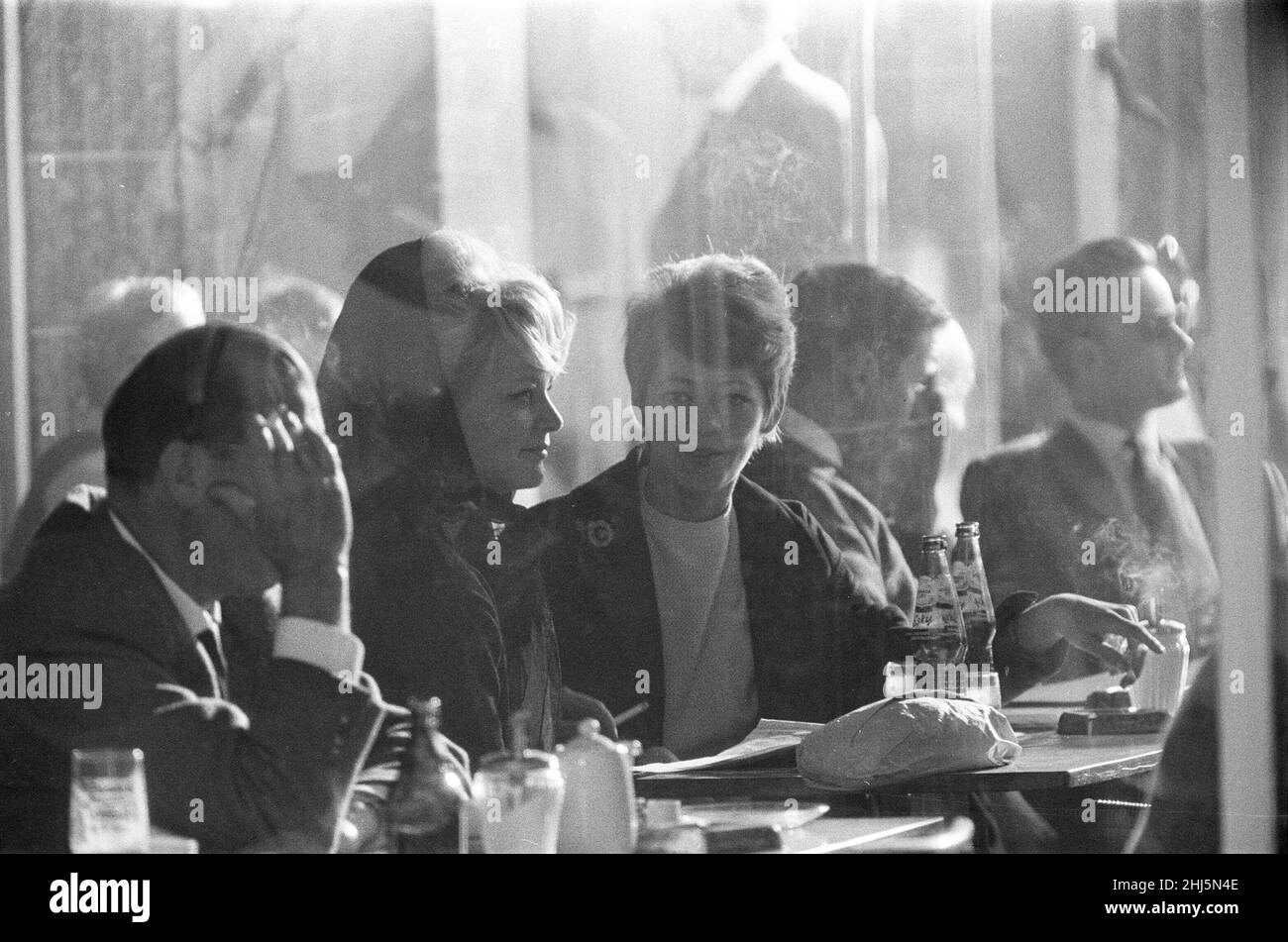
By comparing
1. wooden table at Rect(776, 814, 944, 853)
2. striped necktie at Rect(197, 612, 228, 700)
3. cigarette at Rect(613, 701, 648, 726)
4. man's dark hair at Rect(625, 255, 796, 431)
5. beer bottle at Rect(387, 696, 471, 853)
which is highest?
man's dark hair at Rect(625, 255, 796, 431)

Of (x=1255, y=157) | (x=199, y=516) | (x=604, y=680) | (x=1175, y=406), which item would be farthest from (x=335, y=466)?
(x=1255, y=157)

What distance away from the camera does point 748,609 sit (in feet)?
10.1

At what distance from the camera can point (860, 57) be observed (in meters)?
3.11

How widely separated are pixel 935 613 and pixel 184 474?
1.49 metres

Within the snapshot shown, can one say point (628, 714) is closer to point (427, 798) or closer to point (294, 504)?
point (427, 798)

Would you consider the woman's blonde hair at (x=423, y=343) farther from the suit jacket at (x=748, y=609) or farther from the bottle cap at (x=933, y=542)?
the bottle cap at (x=933, y=542)

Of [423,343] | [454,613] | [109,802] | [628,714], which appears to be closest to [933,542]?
[628,714]

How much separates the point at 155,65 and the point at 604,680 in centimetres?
152

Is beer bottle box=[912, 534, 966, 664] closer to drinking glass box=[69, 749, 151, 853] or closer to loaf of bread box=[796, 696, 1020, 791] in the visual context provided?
loaf of bread box=[796, 696, 1020, 791]

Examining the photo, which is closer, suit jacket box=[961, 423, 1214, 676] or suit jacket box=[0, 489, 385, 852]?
suit jacket box=[0, 489, 385, 852]

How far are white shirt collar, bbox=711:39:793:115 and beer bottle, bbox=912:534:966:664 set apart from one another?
0.95 meters

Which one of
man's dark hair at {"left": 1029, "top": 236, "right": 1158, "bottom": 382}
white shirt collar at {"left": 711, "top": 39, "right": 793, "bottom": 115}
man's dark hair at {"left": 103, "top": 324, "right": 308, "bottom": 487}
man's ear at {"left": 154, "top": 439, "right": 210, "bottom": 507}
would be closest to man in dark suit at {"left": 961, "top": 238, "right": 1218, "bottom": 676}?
man's dark hair at {"left": 1029, "top": 236, "right": 1158, "bottom": 382}

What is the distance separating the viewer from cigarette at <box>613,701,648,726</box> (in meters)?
3.06

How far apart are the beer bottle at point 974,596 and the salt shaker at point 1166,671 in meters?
0.32
